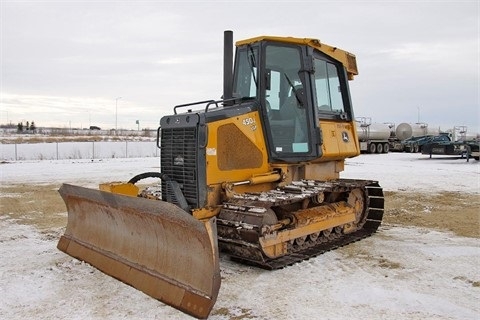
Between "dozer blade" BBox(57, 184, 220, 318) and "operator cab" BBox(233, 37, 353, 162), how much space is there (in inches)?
87.0

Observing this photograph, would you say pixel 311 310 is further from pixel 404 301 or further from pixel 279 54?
pixel 279 54

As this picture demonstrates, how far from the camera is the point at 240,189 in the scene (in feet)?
21.5

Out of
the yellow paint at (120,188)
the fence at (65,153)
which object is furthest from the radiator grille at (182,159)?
the fence at (65,153)

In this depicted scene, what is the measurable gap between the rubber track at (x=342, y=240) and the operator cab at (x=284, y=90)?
4.50 ft

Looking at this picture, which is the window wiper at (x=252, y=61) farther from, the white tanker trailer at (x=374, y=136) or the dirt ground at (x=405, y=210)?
the white tanker trailer at (x=374, y=136)

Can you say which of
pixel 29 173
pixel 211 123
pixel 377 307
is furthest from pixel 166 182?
pixel 29 173

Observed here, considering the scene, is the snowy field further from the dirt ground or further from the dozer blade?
the dirt ground

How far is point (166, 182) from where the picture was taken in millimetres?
6371

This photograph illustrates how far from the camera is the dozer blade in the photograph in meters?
4.66

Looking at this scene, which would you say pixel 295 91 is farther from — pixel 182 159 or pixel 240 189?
pixel 182 159

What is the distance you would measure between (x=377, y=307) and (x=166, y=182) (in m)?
3.17

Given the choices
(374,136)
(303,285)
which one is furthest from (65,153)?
(303,285)

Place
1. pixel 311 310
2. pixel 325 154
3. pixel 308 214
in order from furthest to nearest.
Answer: pixel 325 154
pixel 308 214
pixel 311 310

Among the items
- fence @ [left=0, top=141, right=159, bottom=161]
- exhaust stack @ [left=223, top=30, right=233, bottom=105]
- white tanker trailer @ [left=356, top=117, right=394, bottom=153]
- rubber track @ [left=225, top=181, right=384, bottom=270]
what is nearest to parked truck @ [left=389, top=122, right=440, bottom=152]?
white tanker trailer @ [left=356, top=117, right=394, bottom=153]
